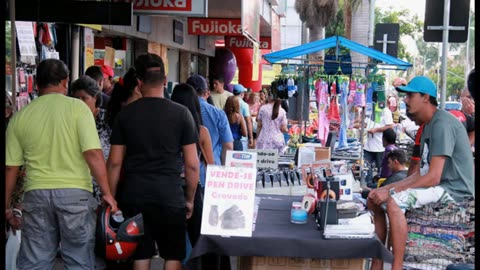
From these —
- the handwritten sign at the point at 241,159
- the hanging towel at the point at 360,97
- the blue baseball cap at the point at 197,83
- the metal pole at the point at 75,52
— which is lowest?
the handwritten sign at the point at 241,159

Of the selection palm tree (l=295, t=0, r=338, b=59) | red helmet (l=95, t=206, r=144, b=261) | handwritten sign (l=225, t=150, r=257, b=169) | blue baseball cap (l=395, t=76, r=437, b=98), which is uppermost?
palm tree (l=295, t=0, r=338, b=59)

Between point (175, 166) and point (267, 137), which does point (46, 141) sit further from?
point (267, 137)

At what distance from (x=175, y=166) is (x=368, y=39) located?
93.3ft

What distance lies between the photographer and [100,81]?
9.20 meters

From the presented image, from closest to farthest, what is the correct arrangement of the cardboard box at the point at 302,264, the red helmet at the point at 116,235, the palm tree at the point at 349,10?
the cardboard box at the point at 302,264 < the red helmet at the point at 116,235 < the palm tree at the point at 349,10

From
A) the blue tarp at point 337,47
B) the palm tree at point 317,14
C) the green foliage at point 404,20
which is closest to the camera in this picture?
the blue tarp at point 337,47

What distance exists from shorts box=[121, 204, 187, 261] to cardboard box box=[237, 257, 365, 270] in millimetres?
695

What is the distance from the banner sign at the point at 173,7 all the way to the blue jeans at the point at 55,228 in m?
5.50

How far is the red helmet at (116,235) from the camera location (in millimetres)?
5742

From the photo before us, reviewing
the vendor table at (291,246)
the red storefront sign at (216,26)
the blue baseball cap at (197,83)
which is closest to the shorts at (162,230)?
the vendor table at (291,246)

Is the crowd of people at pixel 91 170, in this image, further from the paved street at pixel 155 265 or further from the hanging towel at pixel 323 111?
the hanging towel at pixel 323 111

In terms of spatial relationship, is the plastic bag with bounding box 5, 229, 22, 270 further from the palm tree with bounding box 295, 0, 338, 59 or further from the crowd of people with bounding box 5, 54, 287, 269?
the palm tree with bounding box 295, 0, 338, 59

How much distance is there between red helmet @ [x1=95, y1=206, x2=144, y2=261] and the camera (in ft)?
18.8

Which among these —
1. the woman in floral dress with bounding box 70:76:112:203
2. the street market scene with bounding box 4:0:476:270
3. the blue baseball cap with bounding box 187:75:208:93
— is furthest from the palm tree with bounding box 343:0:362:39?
the woman in floral dress with bounding box 70:76:112:203
